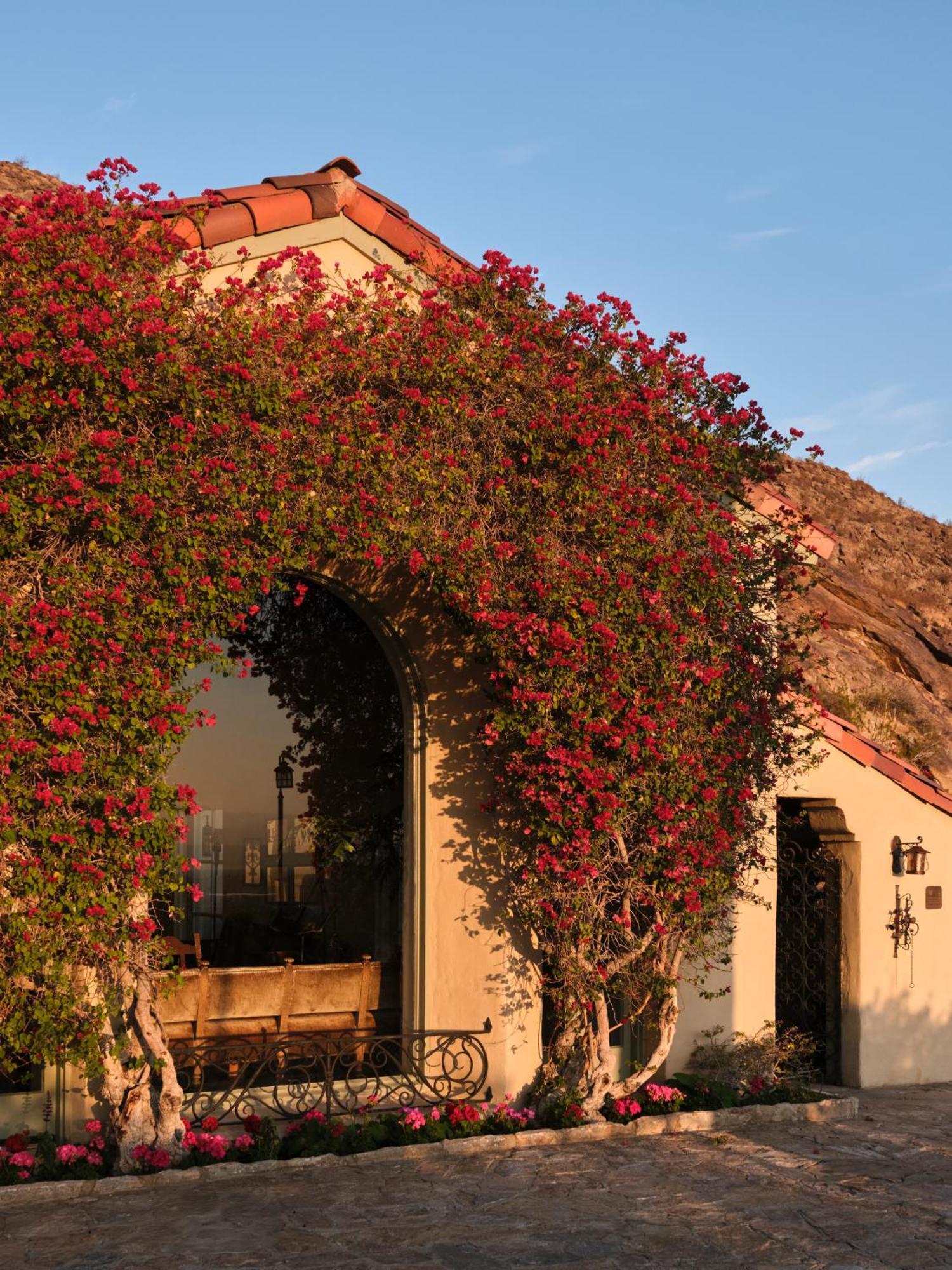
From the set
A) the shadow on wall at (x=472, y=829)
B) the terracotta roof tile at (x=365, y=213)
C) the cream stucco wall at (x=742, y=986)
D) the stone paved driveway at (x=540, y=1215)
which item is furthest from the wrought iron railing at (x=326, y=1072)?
the terracotta roof tile at (x=365, y=213)

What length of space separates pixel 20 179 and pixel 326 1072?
78.4ft

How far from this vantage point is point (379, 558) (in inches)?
314

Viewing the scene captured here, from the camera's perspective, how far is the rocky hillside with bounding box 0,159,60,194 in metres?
25.9

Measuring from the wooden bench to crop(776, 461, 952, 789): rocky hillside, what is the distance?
21.7ft

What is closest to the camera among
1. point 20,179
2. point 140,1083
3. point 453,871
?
point 140,1083

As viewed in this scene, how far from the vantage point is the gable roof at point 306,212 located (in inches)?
324

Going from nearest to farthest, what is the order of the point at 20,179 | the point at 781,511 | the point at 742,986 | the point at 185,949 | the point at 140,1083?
1. the point at 140,1083
2. the point at 185,949
3. the point at 781,511
4. the point at 742,986
5. the point at 20,179

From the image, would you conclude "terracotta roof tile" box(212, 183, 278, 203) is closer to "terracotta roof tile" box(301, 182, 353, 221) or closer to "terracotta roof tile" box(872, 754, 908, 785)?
"terracotta roof tile" box(301, 182, 353, 221)

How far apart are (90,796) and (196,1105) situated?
7.52ft

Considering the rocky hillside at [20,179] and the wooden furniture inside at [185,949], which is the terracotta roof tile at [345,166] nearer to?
the wooden furniture inside at [185,949]

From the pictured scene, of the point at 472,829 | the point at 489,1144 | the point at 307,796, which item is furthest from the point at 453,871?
the point at 489,1144

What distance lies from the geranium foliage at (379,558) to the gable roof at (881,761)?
0.95 metres

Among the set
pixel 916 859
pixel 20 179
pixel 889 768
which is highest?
pixel 20 179

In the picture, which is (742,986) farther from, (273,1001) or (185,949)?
(185,949)
